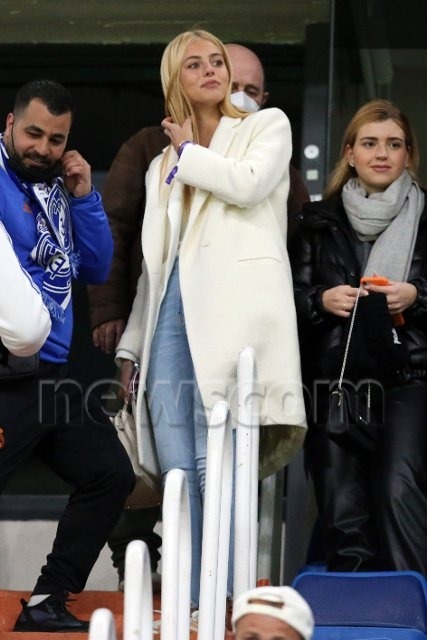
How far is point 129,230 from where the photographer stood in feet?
19.3

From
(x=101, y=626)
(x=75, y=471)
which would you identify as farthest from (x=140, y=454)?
(x=101, y=626)

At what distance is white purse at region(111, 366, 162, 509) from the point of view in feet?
17.6

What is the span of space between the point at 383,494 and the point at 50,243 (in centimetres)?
146

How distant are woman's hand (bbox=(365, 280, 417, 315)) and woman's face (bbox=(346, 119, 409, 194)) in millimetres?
498

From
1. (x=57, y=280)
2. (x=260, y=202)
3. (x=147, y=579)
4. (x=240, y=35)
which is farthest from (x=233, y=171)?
(x=240, y=35)

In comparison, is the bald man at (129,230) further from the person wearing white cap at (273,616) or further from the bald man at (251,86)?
the person wearing white cap at (273,616)

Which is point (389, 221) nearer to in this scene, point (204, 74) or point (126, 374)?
point (204, 74)

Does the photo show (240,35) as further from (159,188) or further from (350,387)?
(350,387)

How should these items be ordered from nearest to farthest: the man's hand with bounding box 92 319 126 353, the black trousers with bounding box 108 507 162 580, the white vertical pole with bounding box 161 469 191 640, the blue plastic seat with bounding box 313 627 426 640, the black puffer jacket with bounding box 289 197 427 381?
1. the white vertical pole with bounding box 161 469 191 640
2. the blue plastic seat with bounding box 313 627 426 640
3. the black puffer jacket with bounding box 289 197 427 381
4. the black trousers with bounding box 108 507 162 580
5. the man's hand with bounding box 92 319 126 353

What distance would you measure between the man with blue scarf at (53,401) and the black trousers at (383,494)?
0.81 m

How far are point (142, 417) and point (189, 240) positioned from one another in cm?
66

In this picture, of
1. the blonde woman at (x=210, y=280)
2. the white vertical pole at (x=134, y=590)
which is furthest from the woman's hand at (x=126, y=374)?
the white vertical pole at (x=134, y=590)

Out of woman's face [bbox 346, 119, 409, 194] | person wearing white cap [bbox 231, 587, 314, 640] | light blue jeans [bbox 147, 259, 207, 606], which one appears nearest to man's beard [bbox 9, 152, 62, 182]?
light blue jeans [bbox 147, 259, 207, 606]

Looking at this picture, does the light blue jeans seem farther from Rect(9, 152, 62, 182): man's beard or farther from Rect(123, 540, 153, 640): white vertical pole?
Rect(123, 540, 153, 640): white vertical pole
